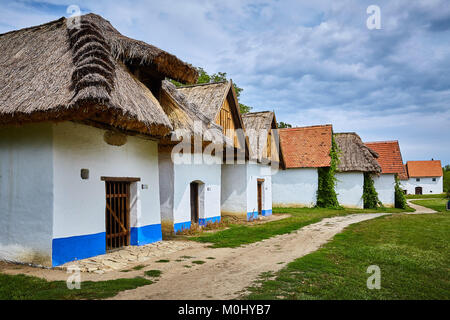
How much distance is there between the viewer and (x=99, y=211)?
8.33 m

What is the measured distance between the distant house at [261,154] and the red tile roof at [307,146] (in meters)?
4.59

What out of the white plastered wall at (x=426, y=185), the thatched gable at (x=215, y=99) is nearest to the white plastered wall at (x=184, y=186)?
the thatched gable at (x=215, y=99)

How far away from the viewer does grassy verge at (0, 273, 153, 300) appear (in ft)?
16.6

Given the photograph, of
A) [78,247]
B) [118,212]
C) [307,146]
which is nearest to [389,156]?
[307,146]

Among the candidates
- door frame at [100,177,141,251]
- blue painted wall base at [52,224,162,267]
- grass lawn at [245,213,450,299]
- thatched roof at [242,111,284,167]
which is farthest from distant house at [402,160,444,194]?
blue painted wall base at [52,224,162,267]

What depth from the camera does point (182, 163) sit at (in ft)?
39.8

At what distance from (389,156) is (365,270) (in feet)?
75.3

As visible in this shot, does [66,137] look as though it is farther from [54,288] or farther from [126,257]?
[54,288]

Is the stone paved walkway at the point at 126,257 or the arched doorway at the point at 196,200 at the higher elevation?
the arched doorway at the point at 196,200

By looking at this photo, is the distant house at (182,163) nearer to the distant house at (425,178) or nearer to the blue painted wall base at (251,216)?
the blue painted wall base at (251,216)

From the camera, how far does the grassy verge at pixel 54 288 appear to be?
5.06 metres
